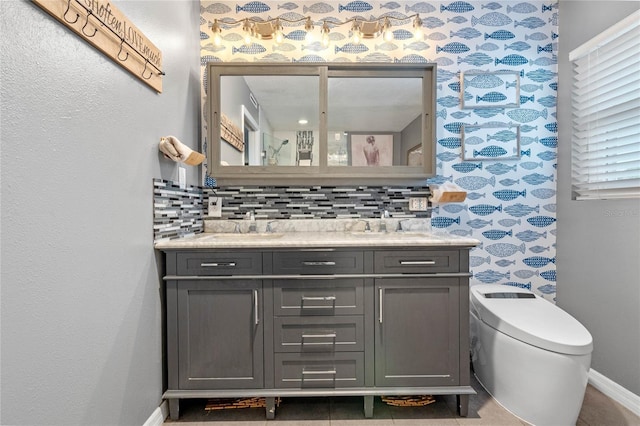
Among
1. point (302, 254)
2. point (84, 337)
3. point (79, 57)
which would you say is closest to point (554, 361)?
point (302, 254)

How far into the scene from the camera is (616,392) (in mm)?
1749

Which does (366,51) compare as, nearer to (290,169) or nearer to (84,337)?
(290,169)

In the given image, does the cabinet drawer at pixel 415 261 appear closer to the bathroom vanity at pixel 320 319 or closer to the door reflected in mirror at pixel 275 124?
the bathroom vanity at pixel 320 319

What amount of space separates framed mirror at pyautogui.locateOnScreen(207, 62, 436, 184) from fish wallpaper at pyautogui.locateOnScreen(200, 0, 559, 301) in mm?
241

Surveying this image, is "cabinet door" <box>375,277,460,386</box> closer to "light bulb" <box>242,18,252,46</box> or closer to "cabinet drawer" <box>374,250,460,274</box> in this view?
"cabinet drawer" <box>374,250,460,274</box>

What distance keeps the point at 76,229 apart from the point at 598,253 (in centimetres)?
262

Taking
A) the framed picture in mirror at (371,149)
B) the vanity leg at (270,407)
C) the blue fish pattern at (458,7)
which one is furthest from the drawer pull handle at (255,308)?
the blue fish pattern at (458,7)

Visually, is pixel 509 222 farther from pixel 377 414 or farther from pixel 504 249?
pixel 377 414

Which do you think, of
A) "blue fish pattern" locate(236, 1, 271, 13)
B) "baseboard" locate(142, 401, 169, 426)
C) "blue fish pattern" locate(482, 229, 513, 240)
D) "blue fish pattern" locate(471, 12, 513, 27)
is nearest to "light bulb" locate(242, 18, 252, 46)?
"blue fish pattern" locate(236, 1, 271, 13)

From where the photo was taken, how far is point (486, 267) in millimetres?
2223

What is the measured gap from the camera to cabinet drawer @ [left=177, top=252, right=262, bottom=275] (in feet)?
5.25

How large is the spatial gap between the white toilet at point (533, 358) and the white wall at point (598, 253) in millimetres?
376

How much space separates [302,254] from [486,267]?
1.43 m

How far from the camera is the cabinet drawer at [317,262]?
1604mm
